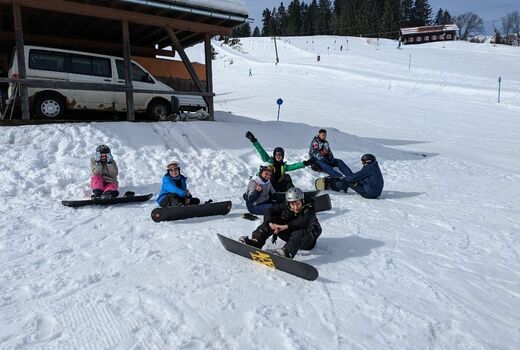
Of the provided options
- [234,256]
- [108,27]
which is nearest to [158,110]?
[108,27]

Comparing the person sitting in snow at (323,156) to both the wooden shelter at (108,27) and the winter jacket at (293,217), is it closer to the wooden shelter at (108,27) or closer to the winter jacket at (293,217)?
the wooden shelter at (108,27)

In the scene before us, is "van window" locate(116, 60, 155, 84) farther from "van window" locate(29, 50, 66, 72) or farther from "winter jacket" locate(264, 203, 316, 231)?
"winter jacket" locate(264, 203, 316, 231)

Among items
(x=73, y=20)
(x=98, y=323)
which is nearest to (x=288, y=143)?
(x=73, y=20)

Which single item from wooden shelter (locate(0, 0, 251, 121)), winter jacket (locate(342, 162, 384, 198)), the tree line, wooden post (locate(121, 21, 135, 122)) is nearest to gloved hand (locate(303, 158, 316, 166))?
winter jacket (locate(342, 162, 384, 198))

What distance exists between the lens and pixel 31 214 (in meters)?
5.84

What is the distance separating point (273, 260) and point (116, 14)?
27.3ft

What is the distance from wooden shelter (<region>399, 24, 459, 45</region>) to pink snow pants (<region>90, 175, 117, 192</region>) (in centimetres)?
7706

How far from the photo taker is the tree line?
8031cm

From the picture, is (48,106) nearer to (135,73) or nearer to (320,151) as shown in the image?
(135,73)

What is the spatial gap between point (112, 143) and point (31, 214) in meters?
3.29

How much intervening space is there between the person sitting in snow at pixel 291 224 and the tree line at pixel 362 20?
77.1 m

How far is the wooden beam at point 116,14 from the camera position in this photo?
360 inches

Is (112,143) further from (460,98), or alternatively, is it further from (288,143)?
(460,98)

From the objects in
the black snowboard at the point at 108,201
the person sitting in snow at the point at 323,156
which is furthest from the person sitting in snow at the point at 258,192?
the person sitting in snow at the point at 323,156
